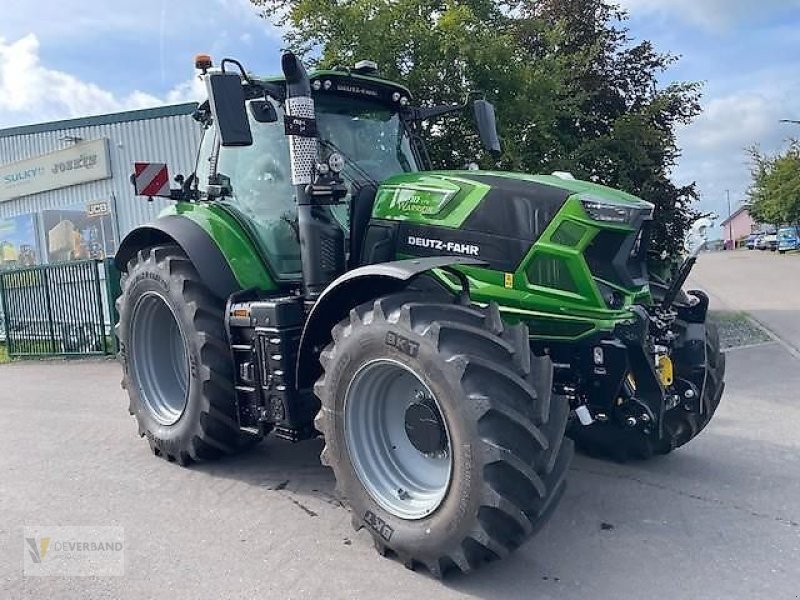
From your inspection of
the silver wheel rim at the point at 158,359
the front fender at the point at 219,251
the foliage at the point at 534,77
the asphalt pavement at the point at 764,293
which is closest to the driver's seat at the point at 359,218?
the front fender at the point at 219,251

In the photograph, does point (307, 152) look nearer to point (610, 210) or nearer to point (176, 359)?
point (610, 210)

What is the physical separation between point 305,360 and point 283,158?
1411 millimetres

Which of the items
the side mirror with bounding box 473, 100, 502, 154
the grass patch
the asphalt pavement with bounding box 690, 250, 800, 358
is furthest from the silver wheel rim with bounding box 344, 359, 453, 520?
the asphalt pavement with bounding box 690, 250, 800, 358

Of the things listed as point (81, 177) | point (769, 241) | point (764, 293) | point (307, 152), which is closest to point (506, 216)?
point (307, 152)

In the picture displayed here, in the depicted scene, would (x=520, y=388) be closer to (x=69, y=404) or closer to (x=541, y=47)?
(x=69, y=404)

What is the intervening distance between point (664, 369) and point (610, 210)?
1.00 meters

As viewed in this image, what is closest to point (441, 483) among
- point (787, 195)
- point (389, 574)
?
point (389, 574)

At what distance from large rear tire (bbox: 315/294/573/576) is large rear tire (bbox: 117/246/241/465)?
4.23 feet

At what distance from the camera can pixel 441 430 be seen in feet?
12.1

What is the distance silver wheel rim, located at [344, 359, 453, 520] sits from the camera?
3789mm

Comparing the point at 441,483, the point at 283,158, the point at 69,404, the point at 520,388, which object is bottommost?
the point at 69,404

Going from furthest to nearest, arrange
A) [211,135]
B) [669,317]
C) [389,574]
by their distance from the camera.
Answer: [211,135]
[669,317]
[389,574]

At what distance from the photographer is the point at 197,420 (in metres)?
5.12

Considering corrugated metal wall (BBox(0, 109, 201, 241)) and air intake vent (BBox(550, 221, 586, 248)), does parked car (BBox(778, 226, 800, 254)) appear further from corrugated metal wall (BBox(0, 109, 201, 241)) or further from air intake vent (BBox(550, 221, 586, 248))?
air intake vent (BBox(550, 221, 586, 248))
